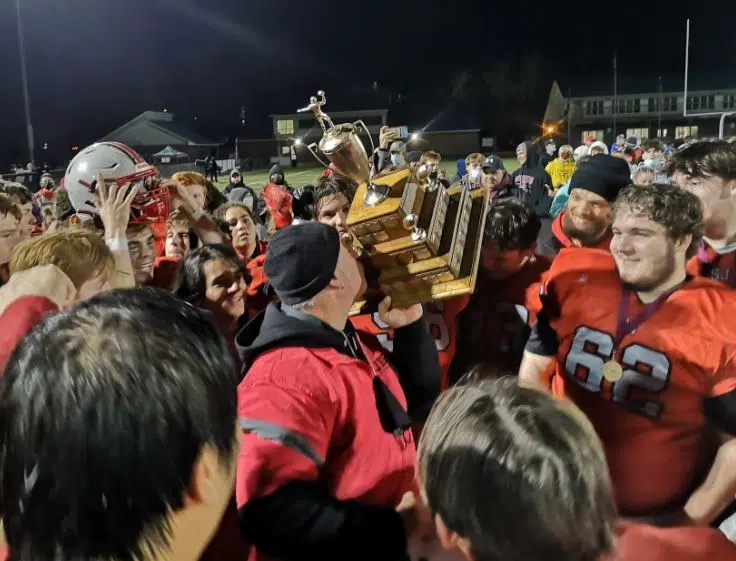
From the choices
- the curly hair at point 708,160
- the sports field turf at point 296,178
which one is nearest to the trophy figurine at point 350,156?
the curly hair at point 708,160

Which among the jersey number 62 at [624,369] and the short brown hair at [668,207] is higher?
the short brown hair at [668,207]

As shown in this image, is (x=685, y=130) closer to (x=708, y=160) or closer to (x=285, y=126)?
(x=285, y=126)

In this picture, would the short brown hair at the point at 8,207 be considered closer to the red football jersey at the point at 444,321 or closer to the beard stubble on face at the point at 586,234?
the red football jersey at the point at 444,321

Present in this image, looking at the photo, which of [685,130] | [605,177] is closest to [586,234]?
[605,177]

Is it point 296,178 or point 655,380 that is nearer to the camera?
point 655,380

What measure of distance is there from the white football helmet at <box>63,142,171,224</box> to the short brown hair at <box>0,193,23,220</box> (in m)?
0.39

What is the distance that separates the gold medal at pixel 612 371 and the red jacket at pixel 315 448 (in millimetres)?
996

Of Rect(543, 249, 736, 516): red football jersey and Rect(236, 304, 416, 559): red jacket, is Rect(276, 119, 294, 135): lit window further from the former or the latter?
Rect(236, 304, 416, 559): red jacket

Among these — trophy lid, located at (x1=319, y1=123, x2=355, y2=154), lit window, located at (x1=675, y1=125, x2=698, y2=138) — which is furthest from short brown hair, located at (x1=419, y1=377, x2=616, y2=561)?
lit window, located at (x1=675, y1=125, x2=698, y2=138)

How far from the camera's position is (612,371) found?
8.14 feet

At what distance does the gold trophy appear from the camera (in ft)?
7.13

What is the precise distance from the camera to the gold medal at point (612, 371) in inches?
97.0

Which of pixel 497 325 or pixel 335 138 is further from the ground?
pixel 335 138

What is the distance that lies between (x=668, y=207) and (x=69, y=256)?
2292 millimetres
